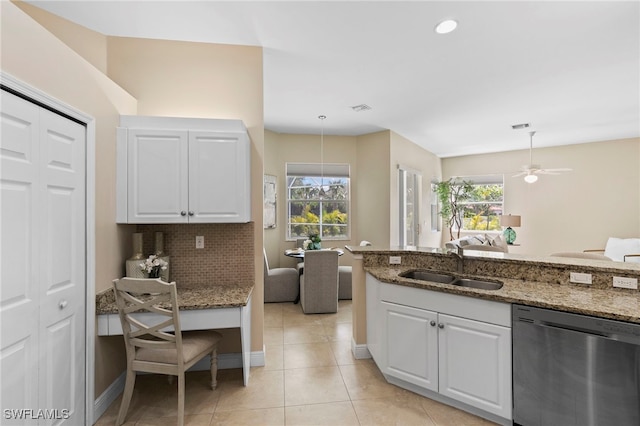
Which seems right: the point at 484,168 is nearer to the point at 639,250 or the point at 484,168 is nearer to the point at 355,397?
the point at 639,250

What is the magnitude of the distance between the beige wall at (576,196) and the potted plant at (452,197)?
0.81 meters

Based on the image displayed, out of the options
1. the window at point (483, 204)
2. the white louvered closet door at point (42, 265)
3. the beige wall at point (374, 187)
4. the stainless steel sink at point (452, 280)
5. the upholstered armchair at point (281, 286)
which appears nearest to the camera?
the white louvered closet door at point (42, 265)

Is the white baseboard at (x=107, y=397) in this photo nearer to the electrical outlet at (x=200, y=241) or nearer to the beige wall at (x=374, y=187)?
the electrical outlet at (x=200, y=241)

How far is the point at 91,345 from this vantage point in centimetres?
200

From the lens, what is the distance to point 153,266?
7.62 feet

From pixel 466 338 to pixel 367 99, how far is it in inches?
122

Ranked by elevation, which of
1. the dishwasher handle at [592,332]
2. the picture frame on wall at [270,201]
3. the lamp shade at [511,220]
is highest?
the picture frame on wall at [270,201]

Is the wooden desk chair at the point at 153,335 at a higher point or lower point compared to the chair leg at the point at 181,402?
higher

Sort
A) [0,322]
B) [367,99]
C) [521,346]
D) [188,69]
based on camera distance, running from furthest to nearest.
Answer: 1. [367,99]
2. [188,69]
3. [521,346]
4. [0,322]

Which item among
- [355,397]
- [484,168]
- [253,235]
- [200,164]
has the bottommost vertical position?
[355,397]

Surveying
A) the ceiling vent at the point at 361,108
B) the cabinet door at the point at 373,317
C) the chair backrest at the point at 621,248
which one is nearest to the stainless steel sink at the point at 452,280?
the cabinet door at the point at 373,317

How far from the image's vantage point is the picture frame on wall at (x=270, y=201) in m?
5.34

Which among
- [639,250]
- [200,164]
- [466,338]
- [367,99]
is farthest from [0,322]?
[639,250]

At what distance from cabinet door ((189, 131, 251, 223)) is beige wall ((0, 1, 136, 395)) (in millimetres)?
583
